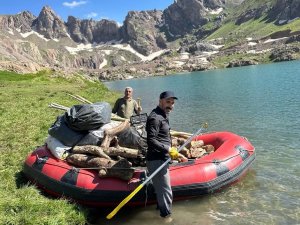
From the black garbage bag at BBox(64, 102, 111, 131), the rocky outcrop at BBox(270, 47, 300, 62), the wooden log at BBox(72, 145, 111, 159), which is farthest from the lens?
the rocky outcrop at BBox(270, 47, 300, 62)

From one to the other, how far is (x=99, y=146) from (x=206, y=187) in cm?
403

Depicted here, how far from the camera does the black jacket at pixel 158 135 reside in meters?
10.5

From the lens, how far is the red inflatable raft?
1188cm

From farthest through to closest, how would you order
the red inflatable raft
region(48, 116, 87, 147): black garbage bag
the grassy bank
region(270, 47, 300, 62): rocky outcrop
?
region(270, 47, 300, 62): rocky outcrop, region(48, 116, 87, 147): black garbage bag, the red inflatable raft, the grassy bank

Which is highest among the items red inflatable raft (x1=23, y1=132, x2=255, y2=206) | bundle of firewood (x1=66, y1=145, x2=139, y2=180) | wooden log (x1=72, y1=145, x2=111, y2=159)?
wooden log (x1=72, y1=145, x2=111, y2=159)

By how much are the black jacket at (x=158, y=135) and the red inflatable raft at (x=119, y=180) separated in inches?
59.2

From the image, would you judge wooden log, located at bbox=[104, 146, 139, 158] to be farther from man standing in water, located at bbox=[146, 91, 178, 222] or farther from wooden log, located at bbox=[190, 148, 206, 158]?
wooden log, located at bbox=[190, 148, 206, 158]

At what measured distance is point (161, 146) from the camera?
10.6m

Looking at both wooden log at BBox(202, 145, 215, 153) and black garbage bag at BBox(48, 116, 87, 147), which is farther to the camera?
wooden log at BBox(202, 145, 215, 153)

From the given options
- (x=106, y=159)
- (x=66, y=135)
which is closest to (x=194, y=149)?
(x=106, y=159)

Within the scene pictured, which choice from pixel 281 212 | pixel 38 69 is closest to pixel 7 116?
pixel 281 212

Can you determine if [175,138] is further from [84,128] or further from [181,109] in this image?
[181,109]

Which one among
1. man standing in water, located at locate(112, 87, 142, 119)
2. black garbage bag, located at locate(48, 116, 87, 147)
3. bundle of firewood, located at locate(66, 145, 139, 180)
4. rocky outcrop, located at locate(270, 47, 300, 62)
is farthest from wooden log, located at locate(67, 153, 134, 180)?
rocky outcrop, located at locate(270, 47, 300, 62)

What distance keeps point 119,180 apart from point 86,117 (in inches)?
110
